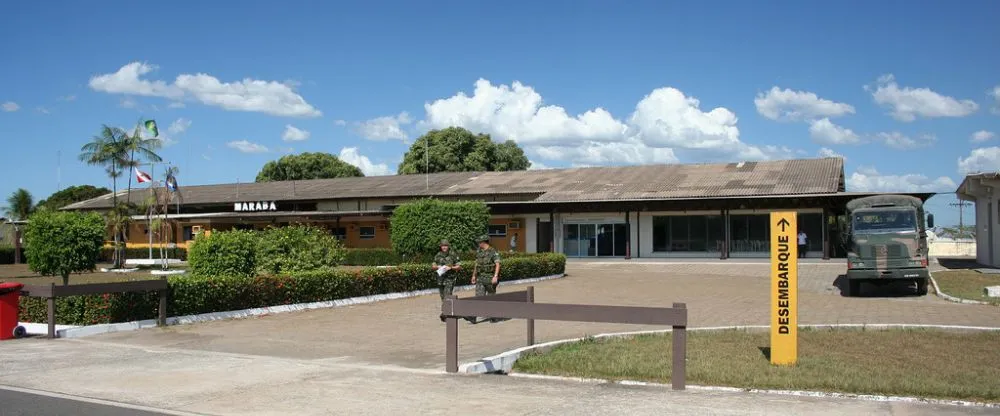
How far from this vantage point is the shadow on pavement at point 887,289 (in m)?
21.9

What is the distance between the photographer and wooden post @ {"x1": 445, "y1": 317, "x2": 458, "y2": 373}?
1009 centimetres

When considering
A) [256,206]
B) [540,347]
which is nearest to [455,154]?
[256,206]

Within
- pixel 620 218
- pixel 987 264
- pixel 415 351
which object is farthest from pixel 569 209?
pixel 415 351

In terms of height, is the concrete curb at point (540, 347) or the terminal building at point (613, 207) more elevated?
the terminal building at point (613, 207)

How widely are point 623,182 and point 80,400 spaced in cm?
3861

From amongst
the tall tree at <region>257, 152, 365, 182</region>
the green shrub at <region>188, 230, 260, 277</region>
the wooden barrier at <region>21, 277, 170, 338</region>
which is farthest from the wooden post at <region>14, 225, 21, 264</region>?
the wooden barrier at <region>21, 277, 170, 338</region>

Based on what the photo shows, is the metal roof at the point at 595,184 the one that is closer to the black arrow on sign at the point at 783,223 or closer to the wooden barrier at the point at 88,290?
the wooden barrier at the point at 88,290

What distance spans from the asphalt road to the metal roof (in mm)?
33438

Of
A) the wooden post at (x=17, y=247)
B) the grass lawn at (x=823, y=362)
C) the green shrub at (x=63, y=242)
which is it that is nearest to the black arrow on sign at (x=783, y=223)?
the grass lawn at (x=823, y=362)

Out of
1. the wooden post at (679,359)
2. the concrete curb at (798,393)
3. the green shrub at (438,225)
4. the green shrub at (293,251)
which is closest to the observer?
the concrete curb at (798,393)

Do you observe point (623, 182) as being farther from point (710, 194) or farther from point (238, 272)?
point (238, 272)

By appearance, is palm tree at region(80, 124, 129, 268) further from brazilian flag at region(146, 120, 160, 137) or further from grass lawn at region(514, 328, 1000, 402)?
grass lawn at region(514, 328, 1000, 402)

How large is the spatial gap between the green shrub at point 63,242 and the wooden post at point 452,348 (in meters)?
18.7

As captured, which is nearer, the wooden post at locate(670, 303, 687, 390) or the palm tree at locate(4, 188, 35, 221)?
the wooden post at locate(670, 303, 687, 390)
